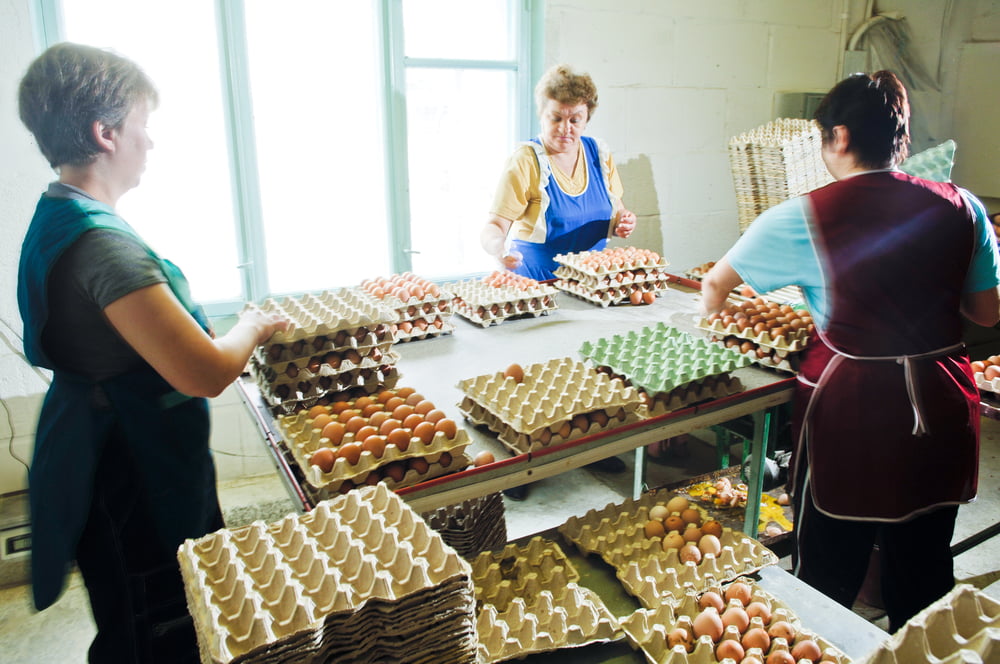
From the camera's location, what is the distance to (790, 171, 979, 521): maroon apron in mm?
1833

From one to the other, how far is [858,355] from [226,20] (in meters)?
3.29

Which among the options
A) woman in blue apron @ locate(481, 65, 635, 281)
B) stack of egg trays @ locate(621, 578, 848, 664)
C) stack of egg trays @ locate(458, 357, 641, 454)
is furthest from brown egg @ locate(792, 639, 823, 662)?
woman in blue apron @ locate(481, 65, 635, 281)

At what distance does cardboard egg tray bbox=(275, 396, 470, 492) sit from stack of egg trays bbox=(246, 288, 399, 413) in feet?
0.72

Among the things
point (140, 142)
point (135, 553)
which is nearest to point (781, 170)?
point (140, 142)

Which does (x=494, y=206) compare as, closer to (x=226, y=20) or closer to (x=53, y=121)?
(x=226, y=20)

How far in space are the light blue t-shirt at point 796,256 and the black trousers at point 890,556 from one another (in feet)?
2.06

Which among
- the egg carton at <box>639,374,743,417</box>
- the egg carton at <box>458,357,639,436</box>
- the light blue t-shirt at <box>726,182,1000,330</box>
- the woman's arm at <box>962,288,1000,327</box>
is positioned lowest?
the egg carton at <box>639,374,743,417</box>

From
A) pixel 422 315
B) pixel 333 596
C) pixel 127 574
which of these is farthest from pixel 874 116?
pixel 127 574

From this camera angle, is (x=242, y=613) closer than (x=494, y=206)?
Yes

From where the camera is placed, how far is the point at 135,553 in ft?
5.71

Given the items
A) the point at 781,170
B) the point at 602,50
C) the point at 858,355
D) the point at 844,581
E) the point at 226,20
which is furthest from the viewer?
the point at 602,50

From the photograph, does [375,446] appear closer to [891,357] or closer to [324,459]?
[324,459]

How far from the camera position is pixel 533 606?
1.73 metres

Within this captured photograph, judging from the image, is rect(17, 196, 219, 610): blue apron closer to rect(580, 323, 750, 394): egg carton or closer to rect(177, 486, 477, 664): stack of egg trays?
rect(177, 486, 477, 664): stack of egg trays
